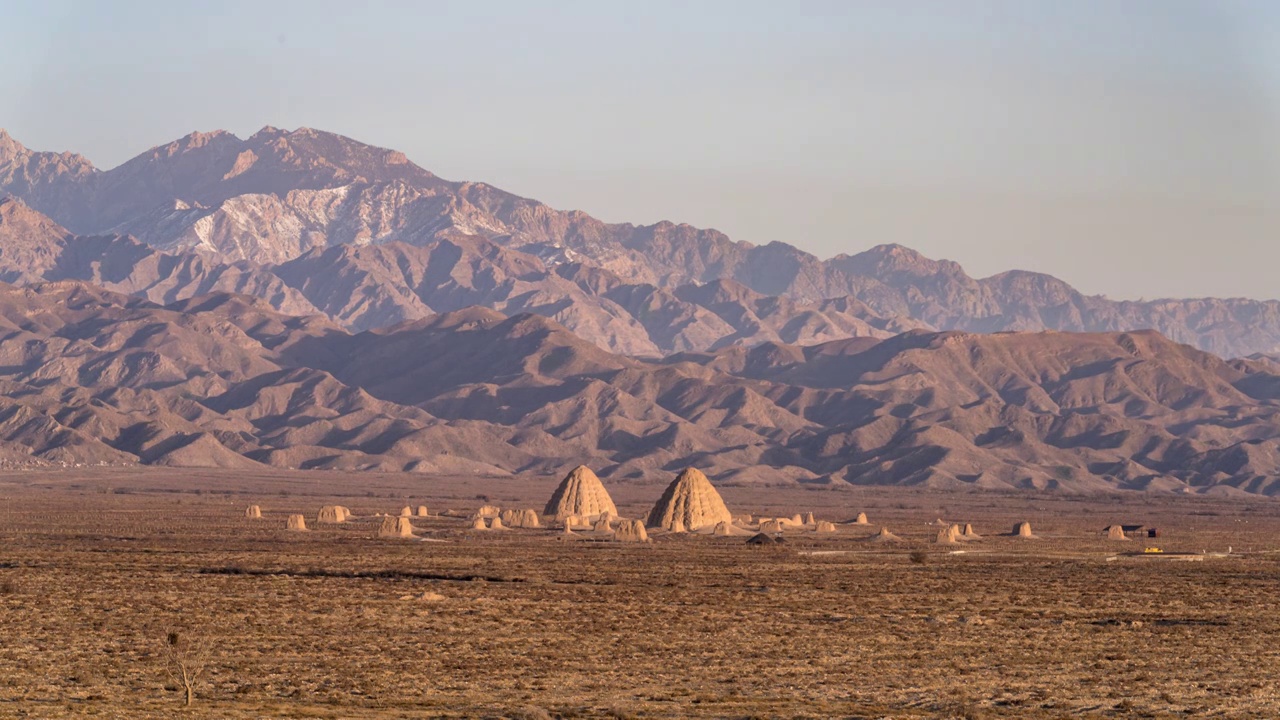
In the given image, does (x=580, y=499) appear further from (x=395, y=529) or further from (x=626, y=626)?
(x=626, y=626)

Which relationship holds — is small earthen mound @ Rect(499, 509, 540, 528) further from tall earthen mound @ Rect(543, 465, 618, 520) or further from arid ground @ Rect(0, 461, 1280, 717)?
arid ground @ Rect(0, 461, 1280, 717)

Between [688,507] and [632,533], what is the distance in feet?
33.5

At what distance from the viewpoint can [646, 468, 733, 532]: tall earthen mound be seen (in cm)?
10431

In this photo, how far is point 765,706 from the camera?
35.7 m

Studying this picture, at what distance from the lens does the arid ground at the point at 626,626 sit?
36.7m

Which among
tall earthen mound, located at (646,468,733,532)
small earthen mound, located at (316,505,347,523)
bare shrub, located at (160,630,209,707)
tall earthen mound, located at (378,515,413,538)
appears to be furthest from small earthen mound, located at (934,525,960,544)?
bare shrub, located at (160,630,209,707)

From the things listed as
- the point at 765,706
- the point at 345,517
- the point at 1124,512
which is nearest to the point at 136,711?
the point at 765,706

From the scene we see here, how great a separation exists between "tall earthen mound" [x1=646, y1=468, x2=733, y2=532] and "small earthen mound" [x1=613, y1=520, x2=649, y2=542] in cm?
819

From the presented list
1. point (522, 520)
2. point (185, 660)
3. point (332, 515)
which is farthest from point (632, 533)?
point (185, 660)

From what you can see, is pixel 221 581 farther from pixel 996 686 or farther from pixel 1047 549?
pixel 1047 549

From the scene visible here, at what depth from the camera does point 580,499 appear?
114 meters

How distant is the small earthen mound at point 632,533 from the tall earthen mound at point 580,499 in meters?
16.7

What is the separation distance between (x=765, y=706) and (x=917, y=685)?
469 cm

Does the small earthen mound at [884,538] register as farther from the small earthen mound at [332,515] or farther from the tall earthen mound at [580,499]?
the small earthen mound at [332,515]
